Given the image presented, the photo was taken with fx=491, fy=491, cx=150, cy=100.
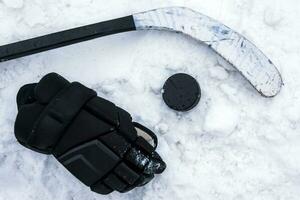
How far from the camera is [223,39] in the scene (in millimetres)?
1684

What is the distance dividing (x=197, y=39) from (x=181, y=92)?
0.19 metres

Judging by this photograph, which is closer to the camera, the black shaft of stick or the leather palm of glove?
the leather palm of glove

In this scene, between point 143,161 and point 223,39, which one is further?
point 223,39

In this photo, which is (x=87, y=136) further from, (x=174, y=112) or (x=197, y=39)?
(x=197, y=39)

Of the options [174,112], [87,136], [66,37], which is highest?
[66,37]

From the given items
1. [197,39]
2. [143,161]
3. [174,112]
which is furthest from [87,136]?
[197,39]

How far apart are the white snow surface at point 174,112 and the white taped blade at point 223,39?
0.04m

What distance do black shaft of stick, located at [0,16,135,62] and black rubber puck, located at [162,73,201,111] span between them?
24 centimetres

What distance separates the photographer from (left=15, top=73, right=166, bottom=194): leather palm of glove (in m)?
1.47

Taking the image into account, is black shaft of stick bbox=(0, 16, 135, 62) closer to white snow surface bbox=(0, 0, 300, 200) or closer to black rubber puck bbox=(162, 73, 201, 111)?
white snow surface bbox=(0, 0, 300, 200)

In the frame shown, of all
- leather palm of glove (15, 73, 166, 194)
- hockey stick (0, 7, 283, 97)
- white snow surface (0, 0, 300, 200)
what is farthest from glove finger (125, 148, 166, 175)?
hockey stick (0, 7, 283, 97)

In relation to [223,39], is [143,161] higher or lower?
lower

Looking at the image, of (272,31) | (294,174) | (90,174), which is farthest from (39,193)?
(272,31)

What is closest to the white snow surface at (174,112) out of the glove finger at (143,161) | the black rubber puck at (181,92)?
the black rubber puck at (181,92)
